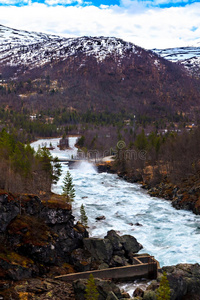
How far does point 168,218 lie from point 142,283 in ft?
73.3

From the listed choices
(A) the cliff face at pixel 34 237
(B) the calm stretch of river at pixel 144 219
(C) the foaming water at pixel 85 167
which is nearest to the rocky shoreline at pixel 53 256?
(A) the cliff face at pixel 34 237

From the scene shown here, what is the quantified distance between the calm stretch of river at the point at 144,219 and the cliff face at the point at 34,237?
7.95m

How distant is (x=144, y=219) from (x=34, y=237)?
23.7m

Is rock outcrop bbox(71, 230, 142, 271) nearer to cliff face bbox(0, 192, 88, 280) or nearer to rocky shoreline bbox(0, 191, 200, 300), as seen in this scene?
rocky shoreline bbox(0, 191, 200, 300)

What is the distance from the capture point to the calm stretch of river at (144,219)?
121ft

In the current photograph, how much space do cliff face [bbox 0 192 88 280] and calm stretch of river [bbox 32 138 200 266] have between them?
7952 mm

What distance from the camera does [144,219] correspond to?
4862 centimetres

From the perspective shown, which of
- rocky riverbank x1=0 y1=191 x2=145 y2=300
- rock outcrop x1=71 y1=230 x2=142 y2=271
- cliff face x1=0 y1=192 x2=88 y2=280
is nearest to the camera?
rocky riverbank x1=0 y1=191 x2=145 y2=300

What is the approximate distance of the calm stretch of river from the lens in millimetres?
36781

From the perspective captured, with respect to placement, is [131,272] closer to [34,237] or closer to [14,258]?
[34,237]

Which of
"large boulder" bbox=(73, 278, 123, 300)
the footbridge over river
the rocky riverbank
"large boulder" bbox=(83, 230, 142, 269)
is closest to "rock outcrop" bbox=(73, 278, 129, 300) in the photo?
"large boulder" bbox=(73, 278, 123, 300)

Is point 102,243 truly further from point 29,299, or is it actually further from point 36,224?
point 29,299

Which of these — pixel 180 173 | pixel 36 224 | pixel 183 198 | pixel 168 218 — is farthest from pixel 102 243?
pixel 180 173

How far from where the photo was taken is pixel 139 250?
3575cm
